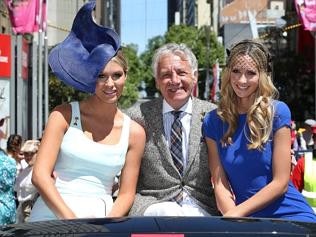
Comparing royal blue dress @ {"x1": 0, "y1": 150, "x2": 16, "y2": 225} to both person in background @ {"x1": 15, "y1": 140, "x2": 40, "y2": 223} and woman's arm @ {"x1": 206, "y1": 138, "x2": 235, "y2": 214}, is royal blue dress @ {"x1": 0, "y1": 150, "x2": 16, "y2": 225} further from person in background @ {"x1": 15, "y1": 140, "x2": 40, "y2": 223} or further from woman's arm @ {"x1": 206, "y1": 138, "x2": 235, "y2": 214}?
woman's arm @ {"x1": 206, "y1": 138, "x2": 235, "y2": 214}

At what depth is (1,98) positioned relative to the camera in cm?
1927

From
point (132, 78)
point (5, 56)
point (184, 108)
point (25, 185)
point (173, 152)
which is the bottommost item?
point (132, 78)

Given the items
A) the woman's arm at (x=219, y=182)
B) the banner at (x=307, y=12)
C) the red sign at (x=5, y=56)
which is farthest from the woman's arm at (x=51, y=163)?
the banner at (x=307, y=12)

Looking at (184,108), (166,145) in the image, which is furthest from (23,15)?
(166,145)

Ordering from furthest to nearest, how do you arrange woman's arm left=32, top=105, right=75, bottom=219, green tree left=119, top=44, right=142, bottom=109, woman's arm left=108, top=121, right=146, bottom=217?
1. green tree left=119, top=44, right=142, bottom=109
2. woman's arm left=108, top=121, right=146, bottom=217
3. woman's arm left=32, top=105, right=75, bottom=219

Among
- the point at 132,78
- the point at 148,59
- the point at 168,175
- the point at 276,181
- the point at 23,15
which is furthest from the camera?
the point at 148,59

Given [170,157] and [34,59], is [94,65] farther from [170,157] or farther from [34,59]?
[34,59]

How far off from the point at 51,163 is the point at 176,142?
2.38ft

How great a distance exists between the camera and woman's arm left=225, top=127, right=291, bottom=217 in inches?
144

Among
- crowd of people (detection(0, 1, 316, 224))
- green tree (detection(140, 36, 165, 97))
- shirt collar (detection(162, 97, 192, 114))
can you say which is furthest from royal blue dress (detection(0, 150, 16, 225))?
green tree (detection(140, 36, 165, 97))

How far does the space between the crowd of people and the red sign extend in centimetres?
1604

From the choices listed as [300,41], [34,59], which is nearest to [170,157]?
[34,59]

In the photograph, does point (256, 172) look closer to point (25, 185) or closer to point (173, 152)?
point (173, 152)

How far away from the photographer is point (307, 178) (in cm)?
540
